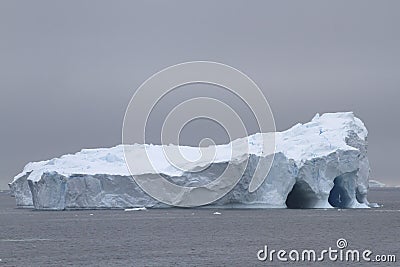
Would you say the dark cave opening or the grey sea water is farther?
the dark cave opening

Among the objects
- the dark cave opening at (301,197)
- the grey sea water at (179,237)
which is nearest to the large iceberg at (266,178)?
the dark cave opening at (301,197)

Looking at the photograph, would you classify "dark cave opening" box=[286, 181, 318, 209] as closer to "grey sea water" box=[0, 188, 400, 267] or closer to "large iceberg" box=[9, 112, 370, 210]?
"large iceberg" box=[9, 112, 370, 210]

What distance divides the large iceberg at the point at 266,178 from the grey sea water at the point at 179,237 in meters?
1.15

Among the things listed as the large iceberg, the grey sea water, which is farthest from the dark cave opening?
the grey sea water

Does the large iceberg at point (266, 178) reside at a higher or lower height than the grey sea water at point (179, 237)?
higher

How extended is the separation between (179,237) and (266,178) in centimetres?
1226

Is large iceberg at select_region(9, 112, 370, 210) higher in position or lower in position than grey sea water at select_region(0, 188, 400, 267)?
higher

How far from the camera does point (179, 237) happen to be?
37.5 metres

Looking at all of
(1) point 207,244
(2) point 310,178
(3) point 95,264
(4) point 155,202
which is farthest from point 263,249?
(4) point 155,202

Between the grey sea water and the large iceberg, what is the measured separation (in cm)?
115

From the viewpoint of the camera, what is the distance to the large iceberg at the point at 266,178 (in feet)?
157

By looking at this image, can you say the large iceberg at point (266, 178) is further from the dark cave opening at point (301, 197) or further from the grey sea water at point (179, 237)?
the grey sea water at point (179, 237)

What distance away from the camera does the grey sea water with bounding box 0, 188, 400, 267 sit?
2900 centimetres

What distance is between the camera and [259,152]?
1973 inches
